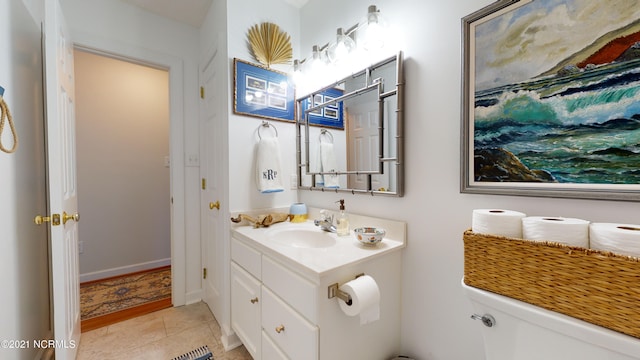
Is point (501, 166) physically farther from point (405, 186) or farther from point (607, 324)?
point (607, 324)

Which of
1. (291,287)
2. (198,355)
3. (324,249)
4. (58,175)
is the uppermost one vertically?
(58,175)

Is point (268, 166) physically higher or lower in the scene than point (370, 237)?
higher

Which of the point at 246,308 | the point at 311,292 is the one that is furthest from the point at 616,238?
the point at 246,308

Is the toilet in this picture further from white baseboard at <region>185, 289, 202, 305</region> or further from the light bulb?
white baseboard at <region>185, 289, 202, 305</region>

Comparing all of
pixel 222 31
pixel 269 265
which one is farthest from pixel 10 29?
pixel 269 265

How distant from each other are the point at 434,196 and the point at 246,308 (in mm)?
1172

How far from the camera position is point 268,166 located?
65.2 inches

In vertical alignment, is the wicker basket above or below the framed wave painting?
below

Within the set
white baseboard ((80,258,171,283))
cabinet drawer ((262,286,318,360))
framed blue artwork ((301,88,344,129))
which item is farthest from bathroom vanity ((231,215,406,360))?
white baseboard ((80,258,171,283))

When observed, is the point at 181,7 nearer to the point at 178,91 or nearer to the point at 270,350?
the point at 178,91

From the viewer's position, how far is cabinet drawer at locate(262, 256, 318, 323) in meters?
0.91

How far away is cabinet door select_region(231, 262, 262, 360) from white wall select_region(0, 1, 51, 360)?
3.01 ft

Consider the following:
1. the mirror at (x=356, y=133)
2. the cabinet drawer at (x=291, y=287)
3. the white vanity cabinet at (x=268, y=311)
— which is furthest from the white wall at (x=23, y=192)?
the mirror at (x=356, y=133)

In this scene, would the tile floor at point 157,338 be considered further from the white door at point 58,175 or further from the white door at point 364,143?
the white door at point 364,143
